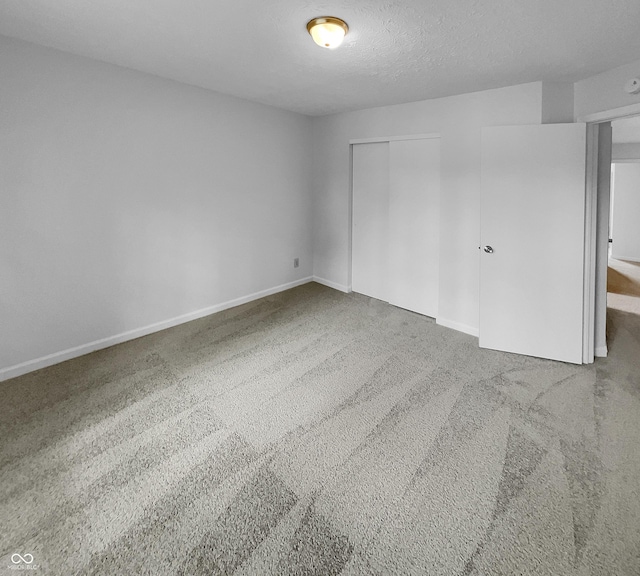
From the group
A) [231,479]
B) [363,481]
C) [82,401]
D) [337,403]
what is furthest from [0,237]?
[363,481]

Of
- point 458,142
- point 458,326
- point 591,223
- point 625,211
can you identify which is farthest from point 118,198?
point 625,211

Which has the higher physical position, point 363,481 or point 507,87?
point 507,87

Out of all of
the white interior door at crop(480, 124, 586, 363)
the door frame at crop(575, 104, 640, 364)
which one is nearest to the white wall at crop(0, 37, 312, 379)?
the white interior door at crop(480, 124, 586, 363)

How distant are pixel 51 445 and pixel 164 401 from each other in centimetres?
64

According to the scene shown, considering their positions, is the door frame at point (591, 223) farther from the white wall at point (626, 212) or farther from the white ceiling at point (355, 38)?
the white wall at point (626, 212)

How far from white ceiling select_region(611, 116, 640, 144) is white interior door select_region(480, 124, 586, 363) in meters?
2.11

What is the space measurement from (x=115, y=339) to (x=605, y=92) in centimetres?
470

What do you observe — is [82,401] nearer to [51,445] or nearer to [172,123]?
[51,445]

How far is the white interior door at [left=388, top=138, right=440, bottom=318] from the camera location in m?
3.91

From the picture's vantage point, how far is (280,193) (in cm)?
476

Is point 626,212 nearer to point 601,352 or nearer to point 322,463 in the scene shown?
point 601,352

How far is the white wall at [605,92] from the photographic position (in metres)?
2.59

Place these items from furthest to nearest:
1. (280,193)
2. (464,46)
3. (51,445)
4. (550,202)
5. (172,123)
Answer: (280,193)
(172,123)
(550,202)
(464,46)
(51,445)

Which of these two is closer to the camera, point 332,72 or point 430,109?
point 332,72
